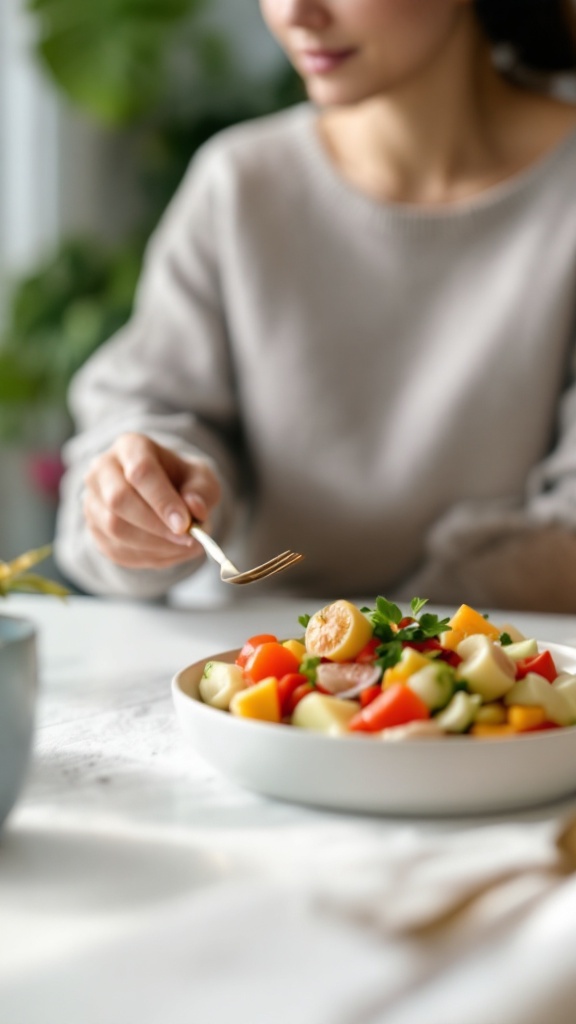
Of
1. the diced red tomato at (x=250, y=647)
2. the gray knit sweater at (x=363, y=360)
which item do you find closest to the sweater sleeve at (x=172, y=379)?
the gray knit sweater at (x=363, y=360)

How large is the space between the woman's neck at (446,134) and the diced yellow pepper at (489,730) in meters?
1.03

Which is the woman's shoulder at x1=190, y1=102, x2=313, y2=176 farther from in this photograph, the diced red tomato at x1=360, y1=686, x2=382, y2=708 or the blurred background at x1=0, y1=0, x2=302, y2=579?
the diced red tomato at x1=360, y1=686, x2=382, y2=708

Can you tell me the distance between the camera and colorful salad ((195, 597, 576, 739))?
521mm

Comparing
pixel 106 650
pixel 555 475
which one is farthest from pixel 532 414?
pixel 106 650

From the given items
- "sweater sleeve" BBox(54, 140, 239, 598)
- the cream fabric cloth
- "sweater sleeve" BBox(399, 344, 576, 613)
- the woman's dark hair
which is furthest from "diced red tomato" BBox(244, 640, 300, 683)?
the woman's dark hair

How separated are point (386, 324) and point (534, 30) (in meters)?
0.42

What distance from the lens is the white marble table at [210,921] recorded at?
38 cm

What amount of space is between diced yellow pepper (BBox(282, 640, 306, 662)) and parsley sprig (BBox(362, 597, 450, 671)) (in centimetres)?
4

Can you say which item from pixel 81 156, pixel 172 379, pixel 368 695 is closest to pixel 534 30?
pixel 172 379

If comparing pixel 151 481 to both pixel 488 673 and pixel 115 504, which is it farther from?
pixel 488 673

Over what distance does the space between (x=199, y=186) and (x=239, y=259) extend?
14cm

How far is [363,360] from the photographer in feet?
4.70

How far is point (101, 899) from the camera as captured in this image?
1.48 feet

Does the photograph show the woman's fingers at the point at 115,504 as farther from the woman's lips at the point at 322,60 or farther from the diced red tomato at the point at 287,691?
the woman's lips at the point at 322,60
